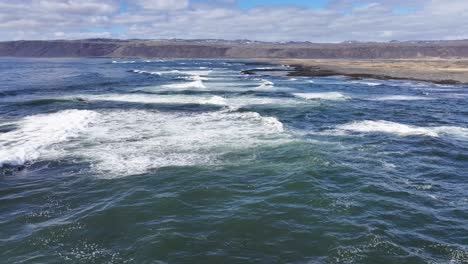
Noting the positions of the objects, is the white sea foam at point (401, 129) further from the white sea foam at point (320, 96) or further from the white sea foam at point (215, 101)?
the white sea foam at point (320, 96)

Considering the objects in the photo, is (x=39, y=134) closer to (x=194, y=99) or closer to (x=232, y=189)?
(x=232, y=189)

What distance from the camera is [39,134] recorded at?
82.6 feet

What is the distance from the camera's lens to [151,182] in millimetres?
16797

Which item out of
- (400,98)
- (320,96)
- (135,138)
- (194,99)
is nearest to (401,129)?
(135,138)

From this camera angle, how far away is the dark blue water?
11.6 meters

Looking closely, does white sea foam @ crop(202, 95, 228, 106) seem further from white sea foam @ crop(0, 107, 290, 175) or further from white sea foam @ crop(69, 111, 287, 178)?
white sea foam @ crop(69, 111, 287, 178)

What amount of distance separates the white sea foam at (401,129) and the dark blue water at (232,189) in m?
0.16

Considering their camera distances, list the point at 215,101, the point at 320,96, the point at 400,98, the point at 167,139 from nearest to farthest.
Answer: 1. the point at 167,139
2. the point at 215,101
3. the point at 400,98
4. the point at 320,96

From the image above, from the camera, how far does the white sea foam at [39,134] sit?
2048cm

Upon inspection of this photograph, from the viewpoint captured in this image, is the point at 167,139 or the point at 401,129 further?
the point at 401,129

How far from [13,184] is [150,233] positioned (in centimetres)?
764

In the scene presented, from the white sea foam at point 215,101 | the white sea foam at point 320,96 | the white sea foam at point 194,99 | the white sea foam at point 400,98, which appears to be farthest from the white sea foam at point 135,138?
the white sea foam at point 400,98

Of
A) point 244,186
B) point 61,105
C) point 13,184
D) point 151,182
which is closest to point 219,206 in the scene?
point 244,186

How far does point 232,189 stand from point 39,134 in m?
14.8
